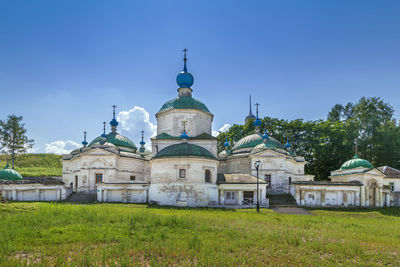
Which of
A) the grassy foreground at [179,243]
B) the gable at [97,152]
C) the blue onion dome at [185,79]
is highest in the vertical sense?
the blue onion dome at [185,79]

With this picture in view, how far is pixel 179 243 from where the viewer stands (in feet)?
35.0

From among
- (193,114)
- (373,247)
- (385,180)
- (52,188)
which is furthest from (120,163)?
(385,180)

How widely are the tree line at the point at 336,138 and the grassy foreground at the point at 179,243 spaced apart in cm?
2860

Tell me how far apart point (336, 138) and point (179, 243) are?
3771 centimetres

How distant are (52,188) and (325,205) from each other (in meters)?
25.3

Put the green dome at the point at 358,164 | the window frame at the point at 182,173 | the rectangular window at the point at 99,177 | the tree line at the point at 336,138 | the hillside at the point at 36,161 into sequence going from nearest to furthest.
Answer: the window frame at the point at 182,173 → the green dome at the point at 358,164 → the rectangular window at the point at 99,177 → the tree line at the point at 336,138 → the hillside at the point at 36,161

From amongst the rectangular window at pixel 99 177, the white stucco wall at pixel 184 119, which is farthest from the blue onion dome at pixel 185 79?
the rectangular window at pixel 99 177

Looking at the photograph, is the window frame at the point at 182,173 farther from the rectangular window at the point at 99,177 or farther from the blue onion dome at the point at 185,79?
the blue onion dome at the point at 185,79

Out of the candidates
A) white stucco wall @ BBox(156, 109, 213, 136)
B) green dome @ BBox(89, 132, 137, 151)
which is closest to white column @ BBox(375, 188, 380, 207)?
white stucco wall @ BBox(156, 109, 213, 136)

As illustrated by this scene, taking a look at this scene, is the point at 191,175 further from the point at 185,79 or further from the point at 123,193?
the point at 185,79

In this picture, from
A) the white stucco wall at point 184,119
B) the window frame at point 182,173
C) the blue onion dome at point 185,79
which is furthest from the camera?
the blue onion dome at point 185,79

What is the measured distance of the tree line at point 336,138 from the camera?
42.2m

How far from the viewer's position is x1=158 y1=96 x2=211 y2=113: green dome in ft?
104

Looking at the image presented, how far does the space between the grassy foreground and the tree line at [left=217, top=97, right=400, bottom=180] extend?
1126 inches
